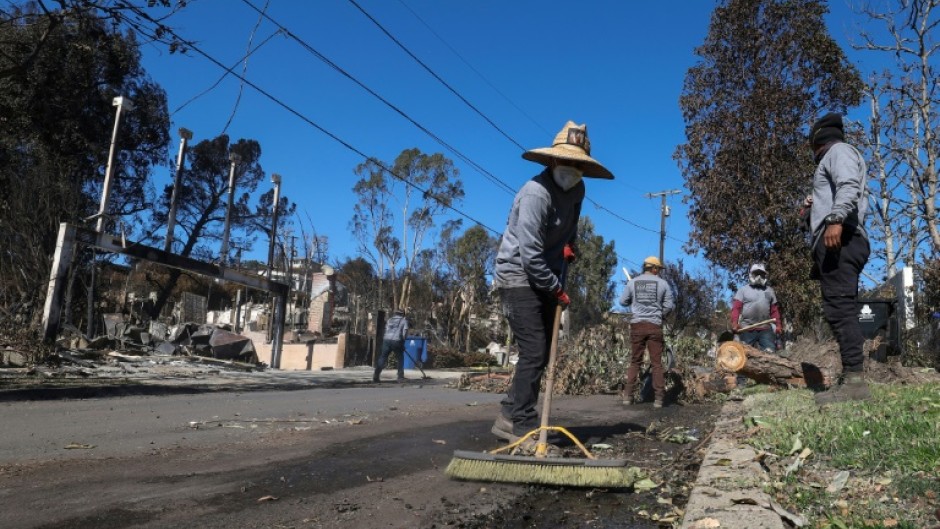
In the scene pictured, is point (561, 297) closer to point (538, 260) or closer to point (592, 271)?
point (538, 260)

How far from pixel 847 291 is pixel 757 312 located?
5.19 metres

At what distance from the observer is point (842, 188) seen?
5.09 metres

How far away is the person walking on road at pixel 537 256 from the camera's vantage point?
4.62 metres

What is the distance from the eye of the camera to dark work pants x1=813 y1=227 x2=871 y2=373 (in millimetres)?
5082

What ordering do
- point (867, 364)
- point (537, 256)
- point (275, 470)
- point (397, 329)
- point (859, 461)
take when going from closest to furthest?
point (859, 461) < point (275, 470) < point (537, 256) < point (867, 364) < point (397, 329)

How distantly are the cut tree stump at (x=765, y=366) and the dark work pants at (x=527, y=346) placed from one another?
3.82 m

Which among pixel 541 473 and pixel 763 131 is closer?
pixel 541 473

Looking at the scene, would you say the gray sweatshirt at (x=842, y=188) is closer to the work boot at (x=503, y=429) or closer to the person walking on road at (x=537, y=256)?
the person walking on road at (x=537, y=256)

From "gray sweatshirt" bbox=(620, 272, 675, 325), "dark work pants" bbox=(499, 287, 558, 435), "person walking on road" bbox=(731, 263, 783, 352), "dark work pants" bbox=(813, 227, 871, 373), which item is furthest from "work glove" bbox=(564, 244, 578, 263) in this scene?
"person walking on road" bbox=(731, 263, 783, 352)

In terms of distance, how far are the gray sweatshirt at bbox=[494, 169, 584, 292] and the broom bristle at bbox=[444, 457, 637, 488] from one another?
1412 mm

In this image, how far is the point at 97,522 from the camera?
9.16ft

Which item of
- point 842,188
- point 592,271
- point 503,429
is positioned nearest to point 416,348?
point 503,429

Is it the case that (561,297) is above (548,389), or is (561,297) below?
above

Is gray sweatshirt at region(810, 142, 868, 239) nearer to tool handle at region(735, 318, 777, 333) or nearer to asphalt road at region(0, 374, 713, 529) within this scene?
asphalt road at region(0, 374, 713, 529)
